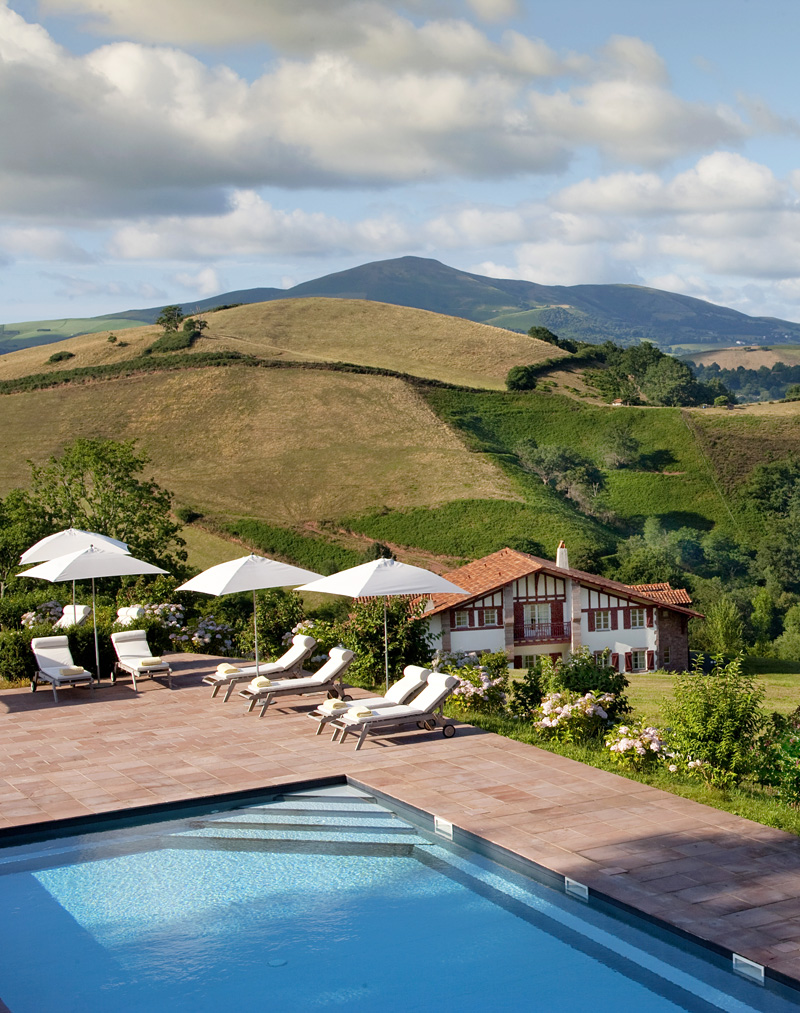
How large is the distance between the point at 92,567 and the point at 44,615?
12.9 ft

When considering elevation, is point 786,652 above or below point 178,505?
below

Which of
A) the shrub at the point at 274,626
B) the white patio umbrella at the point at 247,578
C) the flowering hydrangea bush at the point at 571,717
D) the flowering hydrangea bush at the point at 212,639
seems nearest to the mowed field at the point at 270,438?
the flowering hydrangea bush at the point at 212,639

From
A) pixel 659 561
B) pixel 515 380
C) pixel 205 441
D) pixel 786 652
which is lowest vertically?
pixel 786 652

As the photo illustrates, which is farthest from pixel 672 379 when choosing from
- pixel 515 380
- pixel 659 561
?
pixel 659 561

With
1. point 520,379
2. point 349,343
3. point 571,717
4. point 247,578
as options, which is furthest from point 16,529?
point 349,343

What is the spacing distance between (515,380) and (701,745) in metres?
76.4

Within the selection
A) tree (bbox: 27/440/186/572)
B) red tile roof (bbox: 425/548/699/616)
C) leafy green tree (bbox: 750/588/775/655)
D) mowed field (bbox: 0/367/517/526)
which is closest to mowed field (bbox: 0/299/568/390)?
mowed field (bbox: 0/367/517/526)

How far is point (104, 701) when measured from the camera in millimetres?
12773

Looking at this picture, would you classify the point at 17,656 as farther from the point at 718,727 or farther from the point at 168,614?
the point at 718,727

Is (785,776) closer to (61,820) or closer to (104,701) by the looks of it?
(61,820)

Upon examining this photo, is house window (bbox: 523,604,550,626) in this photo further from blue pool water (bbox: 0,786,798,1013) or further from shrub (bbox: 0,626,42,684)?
blue pool water (bbox: 0,786,798,1013)

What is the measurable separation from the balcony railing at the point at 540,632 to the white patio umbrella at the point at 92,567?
30.8 m

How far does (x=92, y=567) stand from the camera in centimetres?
1341

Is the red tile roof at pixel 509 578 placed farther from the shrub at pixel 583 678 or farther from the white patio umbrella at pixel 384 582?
the white patio umbrella at pixel 384 582
